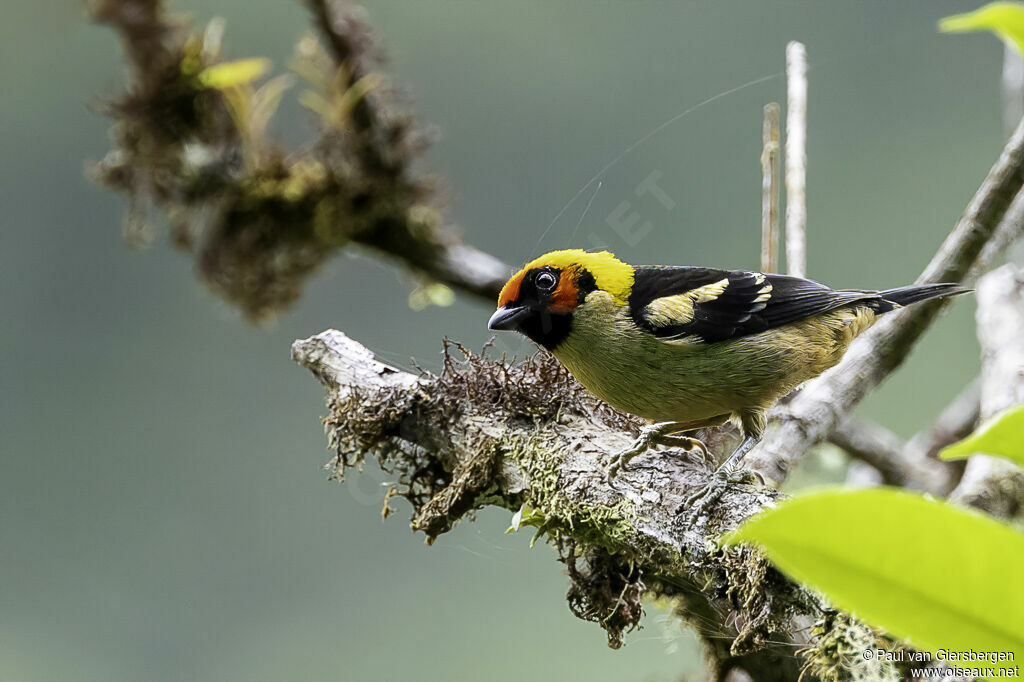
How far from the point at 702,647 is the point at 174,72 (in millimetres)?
2749

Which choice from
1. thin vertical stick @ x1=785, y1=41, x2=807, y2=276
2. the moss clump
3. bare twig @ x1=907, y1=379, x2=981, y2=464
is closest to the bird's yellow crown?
thin vertical stick @ x1=785, y1=41, x2=807, y2=276

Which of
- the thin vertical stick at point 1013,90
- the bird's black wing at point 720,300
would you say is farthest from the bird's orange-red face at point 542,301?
the thin vertical stick at point 1013,90

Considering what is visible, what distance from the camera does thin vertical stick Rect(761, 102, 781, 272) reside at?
2.06 meters

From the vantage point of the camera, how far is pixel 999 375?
2.46 metres

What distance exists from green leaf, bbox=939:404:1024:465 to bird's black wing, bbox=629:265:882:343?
3.81 ft

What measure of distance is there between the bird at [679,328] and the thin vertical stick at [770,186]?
412 millimetres

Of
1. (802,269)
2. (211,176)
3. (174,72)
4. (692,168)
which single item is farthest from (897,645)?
(174,72)

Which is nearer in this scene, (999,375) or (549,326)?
(549,326)

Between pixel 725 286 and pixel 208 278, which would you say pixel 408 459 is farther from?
pixel 208 278

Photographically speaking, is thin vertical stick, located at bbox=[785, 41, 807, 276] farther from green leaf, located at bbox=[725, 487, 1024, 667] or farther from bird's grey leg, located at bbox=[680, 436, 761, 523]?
green leaf, located at bbox=[725, 487, 1024, 667]

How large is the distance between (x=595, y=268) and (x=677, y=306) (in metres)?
0.19

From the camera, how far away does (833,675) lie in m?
1.19

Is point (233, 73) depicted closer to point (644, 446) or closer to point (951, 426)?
point (644, 446)

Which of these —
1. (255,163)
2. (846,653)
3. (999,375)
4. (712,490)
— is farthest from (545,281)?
(255,163)
